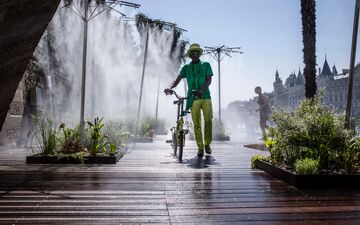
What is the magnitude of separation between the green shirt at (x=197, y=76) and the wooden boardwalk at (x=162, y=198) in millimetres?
2534

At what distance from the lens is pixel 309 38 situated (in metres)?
14.1

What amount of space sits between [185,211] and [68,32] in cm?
1709

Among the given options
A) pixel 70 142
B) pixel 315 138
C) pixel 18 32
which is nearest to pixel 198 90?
pixel 70 142

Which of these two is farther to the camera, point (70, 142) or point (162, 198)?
point (70, 142)

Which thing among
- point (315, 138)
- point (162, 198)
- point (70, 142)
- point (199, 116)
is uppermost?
point (199, 116)

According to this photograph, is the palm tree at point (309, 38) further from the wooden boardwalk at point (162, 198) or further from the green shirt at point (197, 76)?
the wooden boardwalk at point (162, 198)

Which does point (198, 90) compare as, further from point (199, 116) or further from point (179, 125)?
point (179, 125)

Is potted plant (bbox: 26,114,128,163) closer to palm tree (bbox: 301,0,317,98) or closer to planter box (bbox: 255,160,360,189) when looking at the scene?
planter box (bbox: 255,160,360,189)

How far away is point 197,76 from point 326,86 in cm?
10093

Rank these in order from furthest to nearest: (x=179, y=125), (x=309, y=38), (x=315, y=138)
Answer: (x=309, y=38) → (x=179, y=125) → (x=315, y=138)

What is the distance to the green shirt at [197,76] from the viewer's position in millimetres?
8188

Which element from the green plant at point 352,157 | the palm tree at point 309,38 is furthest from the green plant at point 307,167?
the palm tree at point 309,38

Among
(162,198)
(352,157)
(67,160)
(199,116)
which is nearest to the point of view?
(162,198)

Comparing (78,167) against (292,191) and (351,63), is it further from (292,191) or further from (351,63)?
(351,63)
